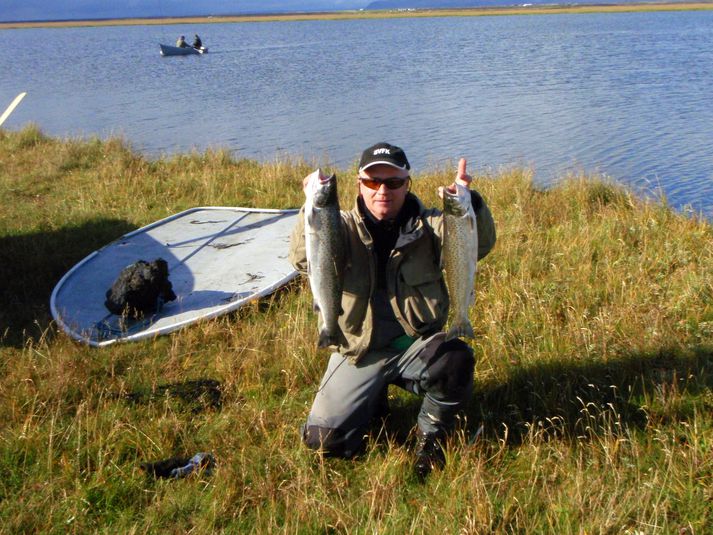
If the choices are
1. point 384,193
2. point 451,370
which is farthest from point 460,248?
point 451,370

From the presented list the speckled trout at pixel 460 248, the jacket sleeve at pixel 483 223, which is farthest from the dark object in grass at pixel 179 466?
the jacket sleeve at pixel 483 223

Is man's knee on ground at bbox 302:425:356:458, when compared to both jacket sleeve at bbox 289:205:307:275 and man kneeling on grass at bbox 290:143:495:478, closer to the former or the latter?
man kneeling on grass at bbox 290:143:495:478

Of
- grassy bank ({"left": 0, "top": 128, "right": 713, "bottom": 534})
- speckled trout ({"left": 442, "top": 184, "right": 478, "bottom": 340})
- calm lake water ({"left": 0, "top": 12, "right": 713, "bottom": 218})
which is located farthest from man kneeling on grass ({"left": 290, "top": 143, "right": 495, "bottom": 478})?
calm lake water ({"left": 0, "top": 12, "right": 713, "bottom": 218})

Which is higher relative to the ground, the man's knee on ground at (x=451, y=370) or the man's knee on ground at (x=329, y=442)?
the man's knee on ground at (x=451, y=370)

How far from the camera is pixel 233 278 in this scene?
7.71 m

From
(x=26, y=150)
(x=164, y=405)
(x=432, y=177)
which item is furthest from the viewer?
(x=26, y=150)

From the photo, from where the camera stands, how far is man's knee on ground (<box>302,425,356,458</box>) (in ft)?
14.0

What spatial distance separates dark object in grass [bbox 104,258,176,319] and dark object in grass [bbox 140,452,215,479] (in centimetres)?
254

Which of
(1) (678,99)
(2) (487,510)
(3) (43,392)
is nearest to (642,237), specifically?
(2) (487,510)

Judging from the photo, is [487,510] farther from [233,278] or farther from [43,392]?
[233,278]

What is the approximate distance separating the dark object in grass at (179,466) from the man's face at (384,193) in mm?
1759

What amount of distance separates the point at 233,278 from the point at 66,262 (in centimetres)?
218

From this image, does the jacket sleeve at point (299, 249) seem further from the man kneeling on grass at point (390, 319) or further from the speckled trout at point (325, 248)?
the speckled trout at point (325, 248)

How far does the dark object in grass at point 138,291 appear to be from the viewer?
678 centimetres
